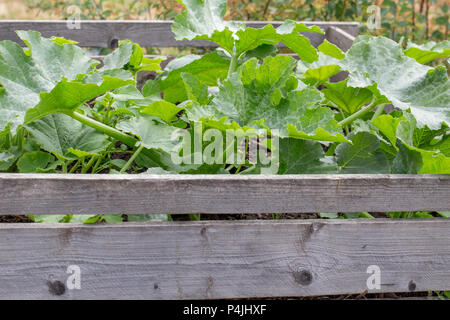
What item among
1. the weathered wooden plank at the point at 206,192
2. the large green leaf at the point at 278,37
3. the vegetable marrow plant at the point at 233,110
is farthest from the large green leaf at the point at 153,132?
the large green leaf at the point at 278,37

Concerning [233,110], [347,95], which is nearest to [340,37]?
[347,95]

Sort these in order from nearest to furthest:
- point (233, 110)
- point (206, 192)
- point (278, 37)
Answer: point (206, 192), point (233, 110), point (278, 37)

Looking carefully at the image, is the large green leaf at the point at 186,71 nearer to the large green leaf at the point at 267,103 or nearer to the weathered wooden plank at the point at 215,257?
the large green leaf at the point at 267,103

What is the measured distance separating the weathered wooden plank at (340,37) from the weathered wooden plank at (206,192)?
0.86m

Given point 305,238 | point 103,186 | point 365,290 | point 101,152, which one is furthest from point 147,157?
point 365,290

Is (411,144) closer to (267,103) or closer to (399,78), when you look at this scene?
(399,78)

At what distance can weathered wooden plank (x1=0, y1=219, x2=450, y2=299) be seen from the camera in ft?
2.86

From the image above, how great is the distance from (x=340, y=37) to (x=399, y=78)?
2.59 ft

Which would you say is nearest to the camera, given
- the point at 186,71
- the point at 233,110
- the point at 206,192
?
the point at 206,192

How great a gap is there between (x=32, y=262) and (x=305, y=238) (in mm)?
491

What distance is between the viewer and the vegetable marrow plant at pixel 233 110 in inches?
36.7

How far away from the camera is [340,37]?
1791mm

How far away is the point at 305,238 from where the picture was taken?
2.95 feet
